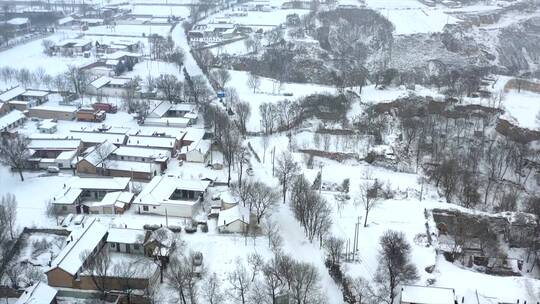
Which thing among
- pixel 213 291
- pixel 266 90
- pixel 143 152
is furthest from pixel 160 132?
pixel 213 291

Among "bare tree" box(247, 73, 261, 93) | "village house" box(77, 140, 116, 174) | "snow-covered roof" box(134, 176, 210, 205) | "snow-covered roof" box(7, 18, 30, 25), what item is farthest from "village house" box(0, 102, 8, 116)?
"snow-covered roof" box(7, 18, 30, 25)

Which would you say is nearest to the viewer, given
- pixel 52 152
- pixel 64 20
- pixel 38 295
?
pixel 38 295

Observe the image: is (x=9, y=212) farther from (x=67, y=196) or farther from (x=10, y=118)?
(x=10, y=118)

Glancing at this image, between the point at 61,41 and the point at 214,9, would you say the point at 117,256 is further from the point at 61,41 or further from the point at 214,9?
the point at 214,9

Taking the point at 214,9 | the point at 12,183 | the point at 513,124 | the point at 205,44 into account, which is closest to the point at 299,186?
the point at 12,183

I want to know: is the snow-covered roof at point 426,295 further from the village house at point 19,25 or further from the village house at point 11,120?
the village house at point 19,25

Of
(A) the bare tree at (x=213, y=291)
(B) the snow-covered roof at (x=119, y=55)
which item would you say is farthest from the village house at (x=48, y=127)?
(A) the bare tree at (x=213, y=291)
